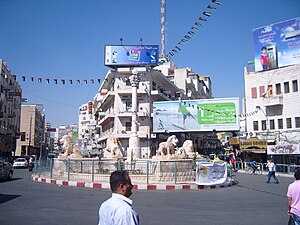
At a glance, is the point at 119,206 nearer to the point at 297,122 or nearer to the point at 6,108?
the point at 297,122

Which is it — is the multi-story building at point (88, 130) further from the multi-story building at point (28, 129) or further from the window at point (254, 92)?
the window at point (254, 92)

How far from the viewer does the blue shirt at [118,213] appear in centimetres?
251

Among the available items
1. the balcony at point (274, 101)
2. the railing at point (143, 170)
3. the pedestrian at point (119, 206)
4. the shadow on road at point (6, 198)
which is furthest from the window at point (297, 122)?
the pedestrian at point (119, 206)

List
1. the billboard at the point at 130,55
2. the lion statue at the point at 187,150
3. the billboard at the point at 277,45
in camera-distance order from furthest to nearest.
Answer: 1. the billboard at the point at 130,55
2. the billboard at the point at 277,45
3. the lion statue at the point at 187,150

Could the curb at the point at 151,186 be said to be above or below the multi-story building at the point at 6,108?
below

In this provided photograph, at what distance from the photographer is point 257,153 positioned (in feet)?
111

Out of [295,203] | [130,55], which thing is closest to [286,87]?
[130,55]

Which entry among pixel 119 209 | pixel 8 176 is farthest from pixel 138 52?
pixel 119 209

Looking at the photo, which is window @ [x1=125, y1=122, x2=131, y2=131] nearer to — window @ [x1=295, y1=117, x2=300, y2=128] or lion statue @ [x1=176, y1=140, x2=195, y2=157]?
lion statue @ [x1=176, y1=140, x2=195, y2=157]

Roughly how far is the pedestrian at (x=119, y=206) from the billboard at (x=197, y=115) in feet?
115

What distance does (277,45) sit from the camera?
111ft

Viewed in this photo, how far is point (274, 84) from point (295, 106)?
3.66m

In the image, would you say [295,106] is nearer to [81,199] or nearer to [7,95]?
[81,199]

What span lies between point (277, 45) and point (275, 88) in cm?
508
